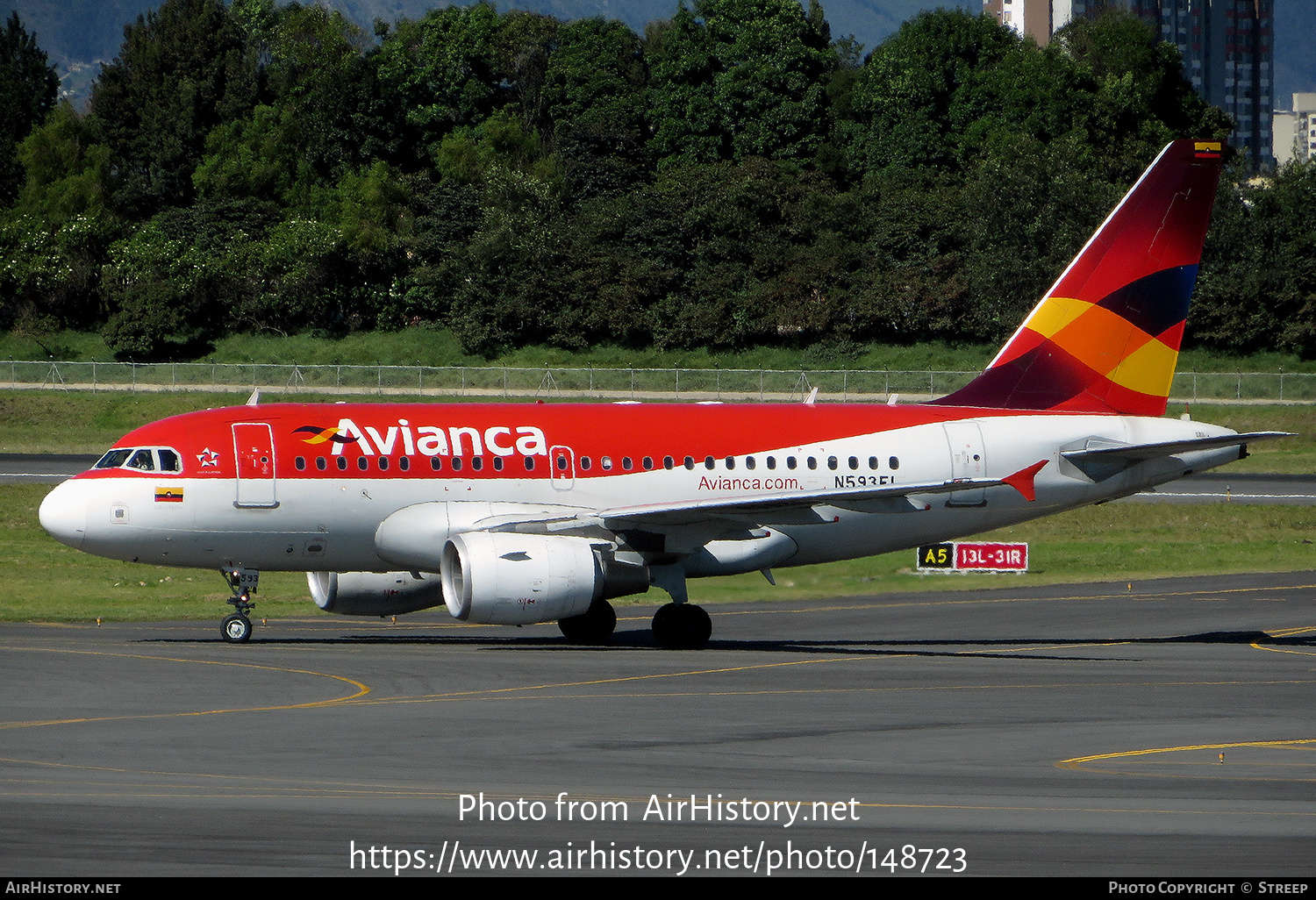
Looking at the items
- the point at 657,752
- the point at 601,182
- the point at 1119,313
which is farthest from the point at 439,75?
the point at 657,752

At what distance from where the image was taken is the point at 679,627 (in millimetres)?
34594

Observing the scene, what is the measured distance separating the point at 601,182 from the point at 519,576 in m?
95.6

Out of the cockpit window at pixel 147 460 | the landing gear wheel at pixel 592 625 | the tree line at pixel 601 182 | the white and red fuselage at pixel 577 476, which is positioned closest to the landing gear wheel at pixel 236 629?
the white and red fuselage at pixel 577 476

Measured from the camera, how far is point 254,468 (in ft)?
111

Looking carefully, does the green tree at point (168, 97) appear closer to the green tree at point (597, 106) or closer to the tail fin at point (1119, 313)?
the green tree at point (597, 106)

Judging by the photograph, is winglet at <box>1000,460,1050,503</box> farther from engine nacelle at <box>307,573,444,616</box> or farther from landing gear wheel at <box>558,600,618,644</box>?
engine nacelle at <box>307,573,444,616</box>

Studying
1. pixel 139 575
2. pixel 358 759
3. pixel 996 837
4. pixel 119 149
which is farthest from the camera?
pixel 119 149

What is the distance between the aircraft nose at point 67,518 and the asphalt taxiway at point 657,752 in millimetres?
2180

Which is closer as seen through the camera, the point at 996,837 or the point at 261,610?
the point at 996,837

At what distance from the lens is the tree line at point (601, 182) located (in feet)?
344

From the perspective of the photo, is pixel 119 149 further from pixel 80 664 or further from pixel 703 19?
pixel 80 664

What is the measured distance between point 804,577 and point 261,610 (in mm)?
14629

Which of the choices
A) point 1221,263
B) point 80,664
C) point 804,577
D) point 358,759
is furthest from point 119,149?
point 358,759

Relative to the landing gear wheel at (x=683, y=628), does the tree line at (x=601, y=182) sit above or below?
above
